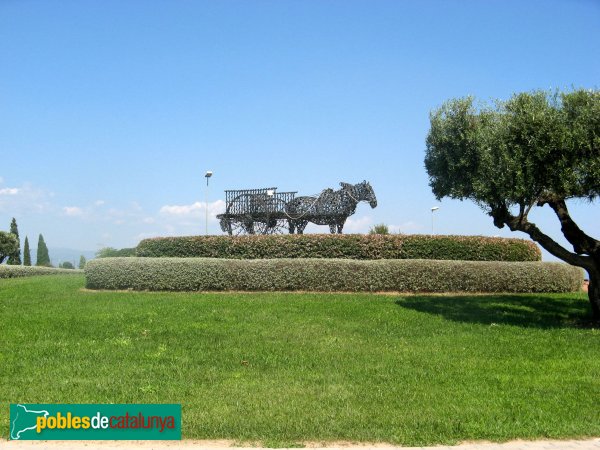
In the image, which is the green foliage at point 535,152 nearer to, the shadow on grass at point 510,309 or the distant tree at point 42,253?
the shadow on grass at point 510,309

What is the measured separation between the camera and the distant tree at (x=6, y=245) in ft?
127

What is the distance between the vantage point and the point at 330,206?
74.4 ft

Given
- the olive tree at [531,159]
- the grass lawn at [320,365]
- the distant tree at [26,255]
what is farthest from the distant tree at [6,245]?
the olive tree at [531,159]

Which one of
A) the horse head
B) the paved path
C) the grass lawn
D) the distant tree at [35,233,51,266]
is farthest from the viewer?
the distant tree at [35,233,51,266]

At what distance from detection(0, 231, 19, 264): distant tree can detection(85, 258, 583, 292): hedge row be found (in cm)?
2448

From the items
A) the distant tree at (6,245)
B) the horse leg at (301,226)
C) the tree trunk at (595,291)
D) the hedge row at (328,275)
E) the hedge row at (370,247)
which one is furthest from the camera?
the distant tree at (6,245)

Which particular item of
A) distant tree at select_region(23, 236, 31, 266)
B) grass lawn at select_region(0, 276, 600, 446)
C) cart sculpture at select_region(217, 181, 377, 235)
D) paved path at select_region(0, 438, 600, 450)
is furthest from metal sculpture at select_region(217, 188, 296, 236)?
distant tree at select_region(23, 236, 31, 266)

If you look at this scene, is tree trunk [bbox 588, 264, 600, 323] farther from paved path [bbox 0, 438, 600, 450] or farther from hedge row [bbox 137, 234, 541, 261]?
paved path [bbox 0, 438, 600, 450]

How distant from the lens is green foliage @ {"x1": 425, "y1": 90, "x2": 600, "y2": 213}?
11.9 meters

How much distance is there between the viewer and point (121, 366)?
353 inches

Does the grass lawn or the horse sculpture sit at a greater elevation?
the horse sculpture

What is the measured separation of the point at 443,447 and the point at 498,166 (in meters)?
8.08

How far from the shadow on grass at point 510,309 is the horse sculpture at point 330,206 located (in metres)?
6.29

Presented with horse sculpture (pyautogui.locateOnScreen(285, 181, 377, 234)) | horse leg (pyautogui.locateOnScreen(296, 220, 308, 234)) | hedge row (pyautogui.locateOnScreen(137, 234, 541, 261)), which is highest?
horse sculpture (pyautogui.locateOnScreen(285, 181, 377, 234))
